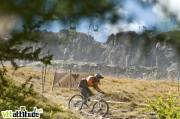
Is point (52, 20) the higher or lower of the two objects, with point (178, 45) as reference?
higher

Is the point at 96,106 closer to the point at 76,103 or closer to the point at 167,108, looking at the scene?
the point at 76,103

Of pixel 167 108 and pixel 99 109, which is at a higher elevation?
pixel 167 108

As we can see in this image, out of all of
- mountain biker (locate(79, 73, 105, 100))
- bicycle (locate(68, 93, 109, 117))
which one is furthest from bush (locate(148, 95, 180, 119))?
bicycle (locate(68, 93, 109, 117))

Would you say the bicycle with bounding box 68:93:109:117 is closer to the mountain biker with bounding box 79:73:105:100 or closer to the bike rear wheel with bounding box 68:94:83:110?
the bike rear wheel with bounding box 68:94:83:110

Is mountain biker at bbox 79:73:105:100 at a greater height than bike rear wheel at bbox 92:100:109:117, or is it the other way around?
mountain biker at bbox 79:73:105:100

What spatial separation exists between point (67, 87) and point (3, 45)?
2388 cm

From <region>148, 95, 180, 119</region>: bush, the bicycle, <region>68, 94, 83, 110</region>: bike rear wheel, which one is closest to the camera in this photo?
<region>148, 95, 180, 119</region>: bush

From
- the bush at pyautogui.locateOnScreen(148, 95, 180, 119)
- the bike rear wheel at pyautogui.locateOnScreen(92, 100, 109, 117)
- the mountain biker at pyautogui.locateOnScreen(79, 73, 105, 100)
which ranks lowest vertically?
the bike rear wheel at pyautogui.locateOnScreen(92, 100, 109, 117)

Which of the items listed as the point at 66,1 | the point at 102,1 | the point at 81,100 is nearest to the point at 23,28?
the point at 66,1

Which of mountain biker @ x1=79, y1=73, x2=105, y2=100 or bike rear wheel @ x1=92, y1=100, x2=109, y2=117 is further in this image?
bike rear wheel @ x1=92, y1=100, x2=109, y2=117

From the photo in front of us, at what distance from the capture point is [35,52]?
3707mm

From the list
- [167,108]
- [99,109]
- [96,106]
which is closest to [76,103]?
[96,106]

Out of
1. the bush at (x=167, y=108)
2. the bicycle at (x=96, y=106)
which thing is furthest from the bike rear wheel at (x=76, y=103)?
the bush at (x=167, y=108)

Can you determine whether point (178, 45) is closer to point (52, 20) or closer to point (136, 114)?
point (52, 20)
